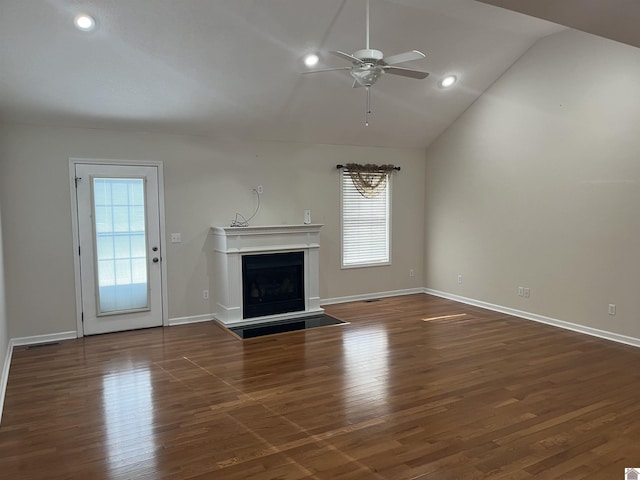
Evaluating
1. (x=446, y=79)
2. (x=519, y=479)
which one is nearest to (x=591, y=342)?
(x=519, y=479)

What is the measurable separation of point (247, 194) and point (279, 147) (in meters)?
0.85

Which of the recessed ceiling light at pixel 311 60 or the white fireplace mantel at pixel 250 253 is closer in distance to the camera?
the recessed ceiling light at pixel 311 60

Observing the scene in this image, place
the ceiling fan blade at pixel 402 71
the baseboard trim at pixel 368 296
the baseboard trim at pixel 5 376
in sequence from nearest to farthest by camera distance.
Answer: the baseboard trim at pixel 5 376 → the ceiling fan blade at pixel 402 71 → the baseboard trim at pixel 368 296

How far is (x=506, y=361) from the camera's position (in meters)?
4.43

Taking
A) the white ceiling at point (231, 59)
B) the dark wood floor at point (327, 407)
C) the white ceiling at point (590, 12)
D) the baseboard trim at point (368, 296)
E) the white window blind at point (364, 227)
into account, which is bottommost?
the dark wood floor at point (327, 407)

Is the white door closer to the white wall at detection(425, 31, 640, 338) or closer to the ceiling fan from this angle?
the ceiling fan

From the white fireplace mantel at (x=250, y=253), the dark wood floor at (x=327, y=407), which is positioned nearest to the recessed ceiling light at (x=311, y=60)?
the white fireplace mantel at (x=250, y=253)

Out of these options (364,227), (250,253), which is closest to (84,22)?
(250,253)

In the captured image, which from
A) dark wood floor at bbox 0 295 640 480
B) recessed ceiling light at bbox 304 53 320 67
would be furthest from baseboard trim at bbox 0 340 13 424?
recessed ceiling light at bbox 304 53 320 67

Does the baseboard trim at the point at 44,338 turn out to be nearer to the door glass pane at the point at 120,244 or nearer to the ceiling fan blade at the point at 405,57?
the door glass pane at the point at 120,244

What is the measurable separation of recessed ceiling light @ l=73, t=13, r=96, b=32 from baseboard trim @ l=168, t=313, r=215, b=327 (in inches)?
138

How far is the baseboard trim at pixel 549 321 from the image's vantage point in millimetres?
4957

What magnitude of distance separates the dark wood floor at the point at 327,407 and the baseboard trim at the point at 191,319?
18.4 inches

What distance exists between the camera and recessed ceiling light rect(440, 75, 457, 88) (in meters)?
5.96
